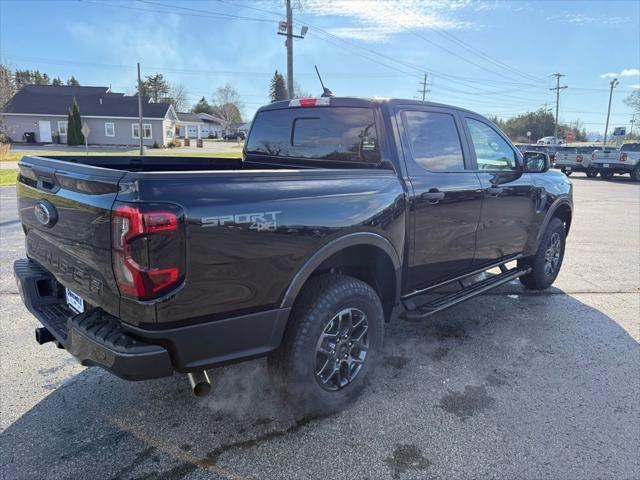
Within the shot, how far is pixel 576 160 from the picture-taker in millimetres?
25078

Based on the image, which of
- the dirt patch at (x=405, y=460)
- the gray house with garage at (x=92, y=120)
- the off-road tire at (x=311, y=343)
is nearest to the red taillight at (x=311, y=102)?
the off-road tire at (x=311, y=343)

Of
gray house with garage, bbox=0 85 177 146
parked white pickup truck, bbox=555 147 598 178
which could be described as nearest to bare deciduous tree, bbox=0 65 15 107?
gray house with garage, bbox=0 85 177 146

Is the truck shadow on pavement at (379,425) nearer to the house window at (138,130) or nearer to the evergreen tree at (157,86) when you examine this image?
the house window at (138,130)

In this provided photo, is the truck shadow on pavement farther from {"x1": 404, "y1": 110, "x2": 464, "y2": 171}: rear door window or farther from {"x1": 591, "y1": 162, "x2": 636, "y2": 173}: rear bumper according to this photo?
{"x1": 591, "y1": 162, "x2": 636, "y2": 173}: rear bumper

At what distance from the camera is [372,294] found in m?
3.09

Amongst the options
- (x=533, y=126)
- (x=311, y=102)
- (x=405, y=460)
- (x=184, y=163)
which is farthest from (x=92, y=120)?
(x=533, y=126)

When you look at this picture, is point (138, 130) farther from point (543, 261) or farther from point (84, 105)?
point (543, 261)

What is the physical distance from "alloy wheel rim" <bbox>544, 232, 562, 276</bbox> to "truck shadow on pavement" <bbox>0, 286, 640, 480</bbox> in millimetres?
1605

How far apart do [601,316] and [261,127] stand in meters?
3.89

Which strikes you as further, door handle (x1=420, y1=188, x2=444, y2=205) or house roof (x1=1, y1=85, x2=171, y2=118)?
house roof (x1=1, y1=85, x2=171, y2=118)

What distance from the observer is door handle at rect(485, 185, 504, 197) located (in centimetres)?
412

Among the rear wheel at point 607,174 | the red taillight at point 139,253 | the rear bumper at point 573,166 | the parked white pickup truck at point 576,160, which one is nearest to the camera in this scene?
the red taillight at point 139,253

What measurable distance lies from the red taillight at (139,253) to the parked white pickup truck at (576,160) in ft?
89.0

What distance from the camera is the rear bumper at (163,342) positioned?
2.15 meters
